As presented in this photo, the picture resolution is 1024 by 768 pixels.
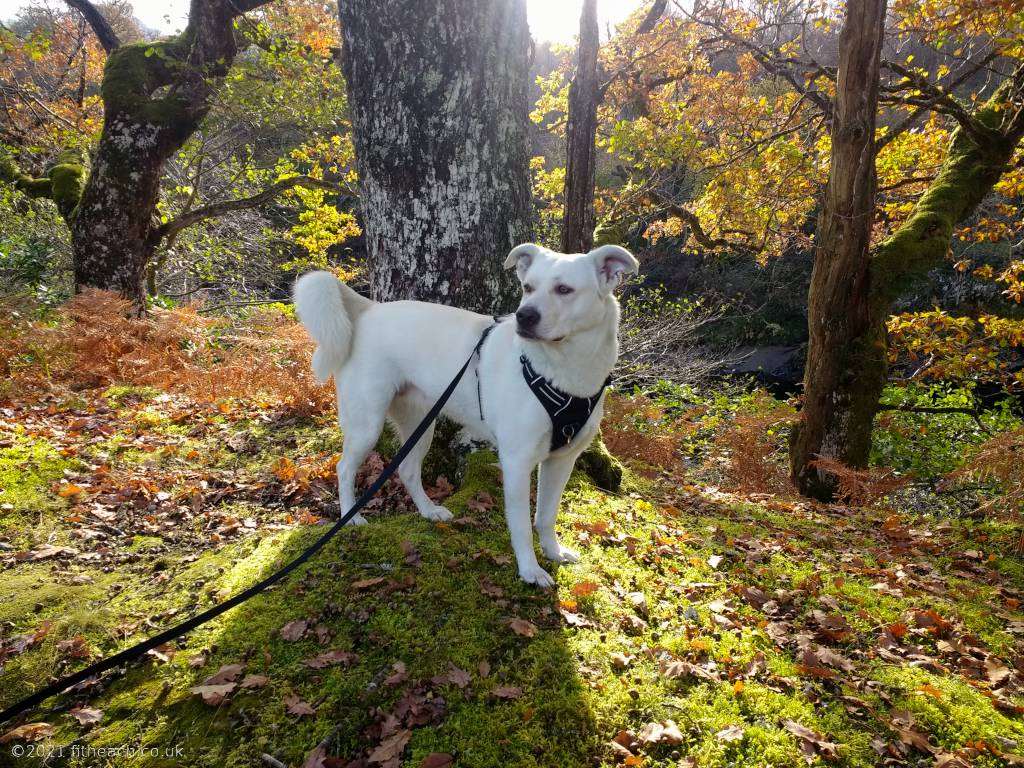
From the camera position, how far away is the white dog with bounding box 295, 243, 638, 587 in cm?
316

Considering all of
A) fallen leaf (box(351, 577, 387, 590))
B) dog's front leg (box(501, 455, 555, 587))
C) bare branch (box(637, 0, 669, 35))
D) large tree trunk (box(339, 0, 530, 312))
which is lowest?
fallen leaf (box(351, 577, 387, 590))

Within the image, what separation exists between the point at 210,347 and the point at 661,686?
351 inches

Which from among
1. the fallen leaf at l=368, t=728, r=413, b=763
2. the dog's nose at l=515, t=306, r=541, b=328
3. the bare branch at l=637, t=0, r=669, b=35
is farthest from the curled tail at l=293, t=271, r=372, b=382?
the bare branch at l=637, t=0, r=669, b=35

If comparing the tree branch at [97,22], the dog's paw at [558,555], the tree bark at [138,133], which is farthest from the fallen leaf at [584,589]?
the tree branch at [97,22]

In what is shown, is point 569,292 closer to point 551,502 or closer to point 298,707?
point 551,502

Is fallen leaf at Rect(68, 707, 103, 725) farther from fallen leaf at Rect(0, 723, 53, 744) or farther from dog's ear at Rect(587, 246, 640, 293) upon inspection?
dog's ear at Rect(587, 246, 640, 293)

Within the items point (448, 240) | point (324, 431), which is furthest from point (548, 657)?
point (324, 431)

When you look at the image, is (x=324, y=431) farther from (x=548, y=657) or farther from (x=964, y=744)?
(x=964, y=744)

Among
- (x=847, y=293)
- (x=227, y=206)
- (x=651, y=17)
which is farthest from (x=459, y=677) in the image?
(x=651, y=17)

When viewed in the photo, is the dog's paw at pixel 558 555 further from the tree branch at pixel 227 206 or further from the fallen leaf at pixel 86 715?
the tree branch at pixel 227 206

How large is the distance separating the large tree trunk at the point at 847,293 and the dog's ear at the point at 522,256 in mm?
5778

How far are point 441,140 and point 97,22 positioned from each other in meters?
12.1

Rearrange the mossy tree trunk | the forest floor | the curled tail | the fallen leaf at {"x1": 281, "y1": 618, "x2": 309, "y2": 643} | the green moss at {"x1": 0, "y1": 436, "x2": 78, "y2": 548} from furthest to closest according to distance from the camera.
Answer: the mossy tree trunk < the curled tail < the green moss at {"x1": 0, "y1": 436, "x2": 78, "y2": 548} < the fallen leaf at {"x1": 281, "y1": 618, "x2": 309, "y2": 643} < the forest floor

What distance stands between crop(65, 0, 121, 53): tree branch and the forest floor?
11200 millimetres
